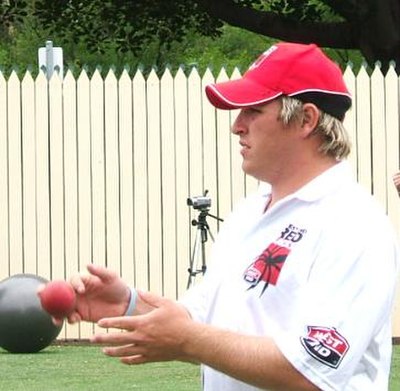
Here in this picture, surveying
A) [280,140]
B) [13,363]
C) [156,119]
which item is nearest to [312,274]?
[280,140]

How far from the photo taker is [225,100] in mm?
3850

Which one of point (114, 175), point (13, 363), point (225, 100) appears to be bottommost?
point (13, 363)

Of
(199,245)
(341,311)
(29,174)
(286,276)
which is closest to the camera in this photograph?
(341,311)

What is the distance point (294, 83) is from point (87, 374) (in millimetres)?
8016

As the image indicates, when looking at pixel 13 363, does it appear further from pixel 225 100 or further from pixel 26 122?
pixel 225 100

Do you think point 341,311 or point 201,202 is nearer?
point 341,311

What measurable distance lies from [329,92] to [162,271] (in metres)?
10.7

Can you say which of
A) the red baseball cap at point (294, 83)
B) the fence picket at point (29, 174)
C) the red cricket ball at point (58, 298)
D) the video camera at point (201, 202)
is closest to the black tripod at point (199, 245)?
the video camera at point (201, 202)

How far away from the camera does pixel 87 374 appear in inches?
454

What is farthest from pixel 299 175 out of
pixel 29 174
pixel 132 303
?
pixel 29 174

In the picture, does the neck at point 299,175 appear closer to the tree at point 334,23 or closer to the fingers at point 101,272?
the fingers at point 101,272

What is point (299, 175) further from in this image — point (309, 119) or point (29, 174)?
point (29, 174)

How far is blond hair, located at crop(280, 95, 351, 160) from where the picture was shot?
3768 millimetres

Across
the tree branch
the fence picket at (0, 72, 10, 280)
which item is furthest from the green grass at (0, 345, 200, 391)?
the tree branch
